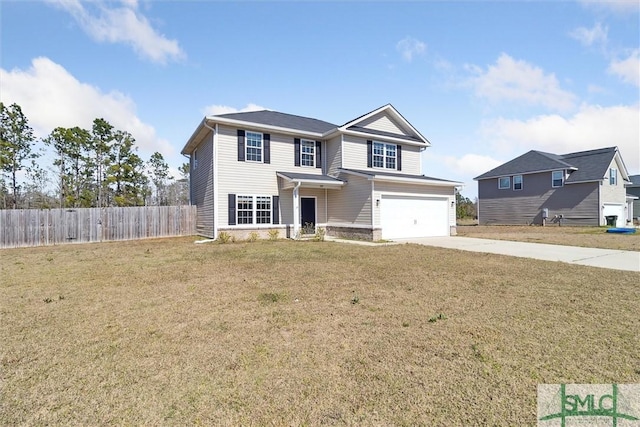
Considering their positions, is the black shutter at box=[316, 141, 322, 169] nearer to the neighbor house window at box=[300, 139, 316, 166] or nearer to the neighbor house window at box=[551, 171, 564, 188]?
the neighbor house window at box=[300, 139, 316, 166]

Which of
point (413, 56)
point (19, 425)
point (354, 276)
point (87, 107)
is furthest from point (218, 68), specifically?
point (87, 107)

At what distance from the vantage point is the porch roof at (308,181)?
539 inches

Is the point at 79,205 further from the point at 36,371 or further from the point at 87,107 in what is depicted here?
the point at 36,371

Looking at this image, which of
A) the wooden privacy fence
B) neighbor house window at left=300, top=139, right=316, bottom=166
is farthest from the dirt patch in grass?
the wooden privacy fence

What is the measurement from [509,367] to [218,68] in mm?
13445

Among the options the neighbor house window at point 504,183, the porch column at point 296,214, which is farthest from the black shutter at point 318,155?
the neighbor house window at point 504,183

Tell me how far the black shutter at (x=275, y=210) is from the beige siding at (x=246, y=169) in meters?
0.30

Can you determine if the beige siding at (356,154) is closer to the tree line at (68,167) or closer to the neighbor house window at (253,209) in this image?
the neighbor house window at (253,209)

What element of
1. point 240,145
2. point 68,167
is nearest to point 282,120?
point 240,145

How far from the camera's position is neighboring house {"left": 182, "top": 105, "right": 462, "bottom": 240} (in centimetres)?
1368

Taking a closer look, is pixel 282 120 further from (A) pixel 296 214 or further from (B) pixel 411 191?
(B) pixel 411 191

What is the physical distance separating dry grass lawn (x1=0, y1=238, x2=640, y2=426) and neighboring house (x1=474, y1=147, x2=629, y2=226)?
21226mm

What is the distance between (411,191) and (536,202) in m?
16.6

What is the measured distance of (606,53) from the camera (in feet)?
34.1
